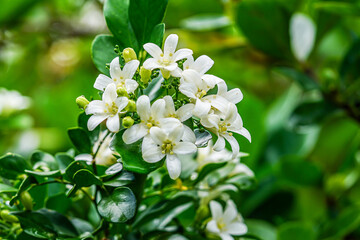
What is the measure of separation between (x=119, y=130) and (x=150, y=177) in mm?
180

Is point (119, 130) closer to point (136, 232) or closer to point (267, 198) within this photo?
point (136, 232)

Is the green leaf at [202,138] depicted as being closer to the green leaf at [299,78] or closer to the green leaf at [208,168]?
the green leaf at [208,168]

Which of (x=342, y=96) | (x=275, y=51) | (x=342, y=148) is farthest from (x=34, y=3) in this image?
(x=342, y=148)

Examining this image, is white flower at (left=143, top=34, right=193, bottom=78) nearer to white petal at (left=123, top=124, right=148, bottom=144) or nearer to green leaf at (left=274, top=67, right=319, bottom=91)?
white petal at (left=123, top=124, right=148, bottom=144)

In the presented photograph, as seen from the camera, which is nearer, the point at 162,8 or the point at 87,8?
the point at 162,8

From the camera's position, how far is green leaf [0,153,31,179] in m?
0.72

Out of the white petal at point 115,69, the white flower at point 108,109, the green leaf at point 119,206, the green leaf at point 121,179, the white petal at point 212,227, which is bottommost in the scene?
the white petal at point 212,227

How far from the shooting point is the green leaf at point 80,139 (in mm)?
736

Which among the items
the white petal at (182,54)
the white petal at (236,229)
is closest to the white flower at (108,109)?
the white petal at (182,54)

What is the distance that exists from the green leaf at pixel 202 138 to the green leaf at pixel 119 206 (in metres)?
0.13

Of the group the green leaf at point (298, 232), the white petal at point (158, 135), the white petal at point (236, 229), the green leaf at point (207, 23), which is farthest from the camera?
the green leaf at point (207, 23)

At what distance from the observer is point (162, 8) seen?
2.54 ft

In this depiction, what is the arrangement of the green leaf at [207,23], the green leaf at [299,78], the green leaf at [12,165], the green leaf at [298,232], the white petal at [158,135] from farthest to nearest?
1. the green leaf at [207,23]
2. the green leaf at [299,78]
3. the green leaf at [298,232]
4. the green leaf at [12,165]
5. the white petal at [158,135]

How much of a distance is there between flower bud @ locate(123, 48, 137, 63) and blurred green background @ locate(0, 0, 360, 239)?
67 cm
